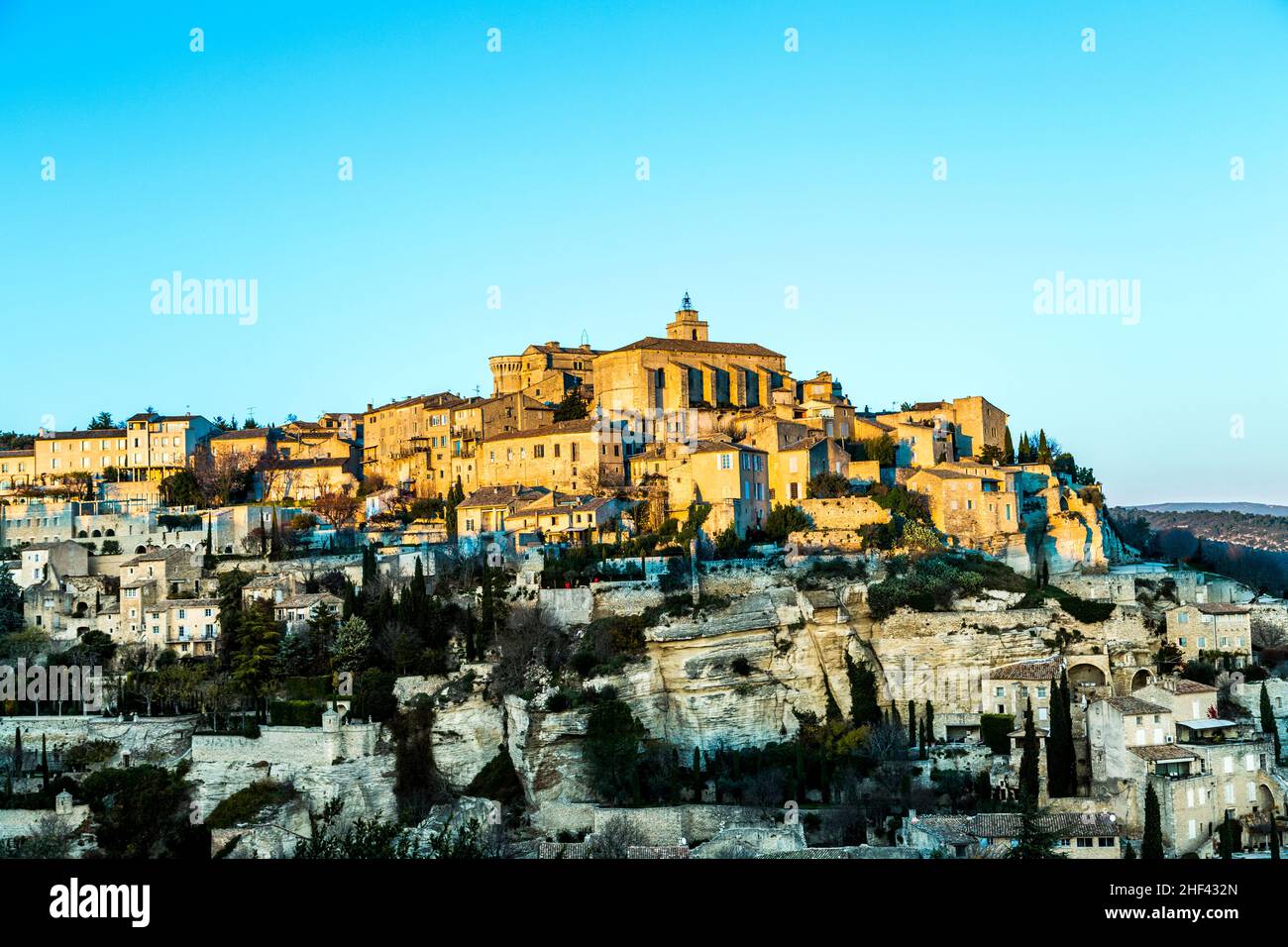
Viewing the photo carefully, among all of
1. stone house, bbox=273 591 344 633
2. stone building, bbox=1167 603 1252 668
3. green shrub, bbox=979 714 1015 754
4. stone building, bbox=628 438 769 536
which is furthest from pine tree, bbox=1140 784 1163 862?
stone house, bbox=273 591 344 633

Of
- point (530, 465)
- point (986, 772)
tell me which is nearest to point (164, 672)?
point (530, 465)

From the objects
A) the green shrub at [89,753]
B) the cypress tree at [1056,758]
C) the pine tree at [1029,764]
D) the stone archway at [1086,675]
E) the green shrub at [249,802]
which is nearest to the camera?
the pine tree at [1029,764]

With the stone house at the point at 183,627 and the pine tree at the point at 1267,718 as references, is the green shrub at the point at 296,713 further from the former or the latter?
the pine tree at the point at 1267,718

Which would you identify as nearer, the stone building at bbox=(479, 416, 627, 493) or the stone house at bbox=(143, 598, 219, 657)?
the stone house at bbox=(143, 598, 219, 657)

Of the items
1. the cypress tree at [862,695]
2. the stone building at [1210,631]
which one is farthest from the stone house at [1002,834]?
the stone building at [1210,631]

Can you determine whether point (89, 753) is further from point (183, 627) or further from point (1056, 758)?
point (1056, 758)

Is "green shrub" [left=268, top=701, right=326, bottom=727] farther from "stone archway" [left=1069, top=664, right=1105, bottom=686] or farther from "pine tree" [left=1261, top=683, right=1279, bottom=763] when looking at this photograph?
"pine tree" [left=1261, top=683, right=1279, bottom=763]
